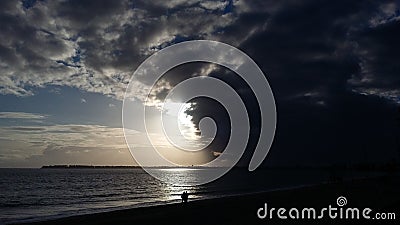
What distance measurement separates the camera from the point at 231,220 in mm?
28062

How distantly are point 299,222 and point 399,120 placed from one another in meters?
43.9

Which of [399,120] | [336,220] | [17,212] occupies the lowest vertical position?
[17,212]

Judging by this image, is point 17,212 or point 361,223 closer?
point 361,223

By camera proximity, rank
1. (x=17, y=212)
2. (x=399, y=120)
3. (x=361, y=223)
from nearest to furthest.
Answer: (x=361, y=223)
(x=17, y=212)
(x=399, y=120)

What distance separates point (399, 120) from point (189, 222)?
4445 cm

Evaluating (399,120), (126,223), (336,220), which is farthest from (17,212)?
(399,120)

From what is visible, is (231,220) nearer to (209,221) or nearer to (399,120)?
(209,221)

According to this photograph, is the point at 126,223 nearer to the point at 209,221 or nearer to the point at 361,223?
the point at 209,221

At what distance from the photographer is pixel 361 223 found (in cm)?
1919

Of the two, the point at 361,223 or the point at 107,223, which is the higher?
the point at 361,223

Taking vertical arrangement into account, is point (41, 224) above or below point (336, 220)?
below

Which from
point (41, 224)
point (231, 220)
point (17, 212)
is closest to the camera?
point (231, 220)

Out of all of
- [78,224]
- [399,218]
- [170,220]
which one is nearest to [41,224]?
[78,224]

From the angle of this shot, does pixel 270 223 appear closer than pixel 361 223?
No
